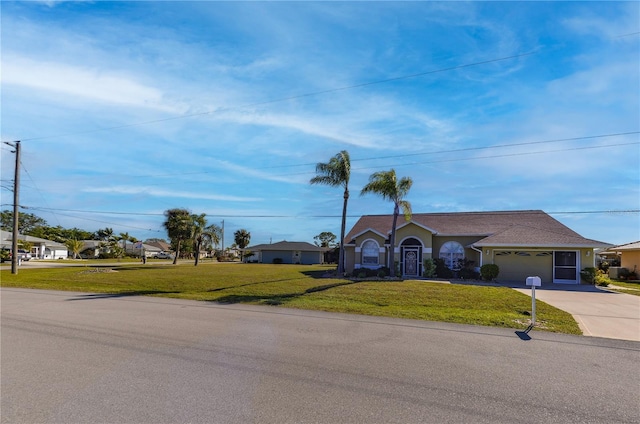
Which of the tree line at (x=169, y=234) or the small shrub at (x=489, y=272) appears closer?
the small shrub at (x=489, y=272)

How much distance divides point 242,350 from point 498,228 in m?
25.7

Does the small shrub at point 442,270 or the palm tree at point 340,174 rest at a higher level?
the palm tree at point 340,174

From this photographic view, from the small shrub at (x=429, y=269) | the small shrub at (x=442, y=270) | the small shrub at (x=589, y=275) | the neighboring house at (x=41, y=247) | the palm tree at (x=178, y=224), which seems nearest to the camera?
the small shrub at (x=589, y=275)

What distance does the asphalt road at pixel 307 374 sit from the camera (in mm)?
4559

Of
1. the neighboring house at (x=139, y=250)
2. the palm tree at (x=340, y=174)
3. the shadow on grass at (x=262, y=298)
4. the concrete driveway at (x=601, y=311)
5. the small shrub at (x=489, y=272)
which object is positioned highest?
the palm tree at (x=340, y=174)

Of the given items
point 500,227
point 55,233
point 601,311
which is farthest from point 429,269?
point 55,233

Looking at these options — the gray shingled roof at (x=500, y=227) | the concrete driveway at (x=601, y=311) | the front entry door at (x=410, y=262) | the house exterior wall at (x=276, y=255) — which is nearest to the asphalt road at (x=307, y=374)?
the concrete driveway at (x=601, y=311)

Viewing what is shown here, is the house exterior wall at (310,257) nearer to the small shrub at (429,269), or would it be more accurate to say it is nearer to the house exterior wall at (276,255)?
the house exterior wall at (276,255)

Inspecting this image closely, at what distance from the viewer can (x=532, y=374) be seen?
19.8 ft

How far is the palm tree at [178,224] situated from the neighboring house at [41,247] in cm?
2567

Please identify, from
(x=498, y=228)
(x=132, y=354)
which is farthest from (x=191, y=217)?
(x=132, y=354)

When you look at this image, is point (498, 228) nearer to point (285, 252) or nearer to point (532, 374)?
point (532, 374)

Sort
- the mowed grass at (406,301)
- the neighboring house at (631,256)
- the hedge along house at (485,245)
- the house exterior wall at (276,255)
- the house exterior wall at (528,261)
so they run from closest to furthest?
the mowed grass at (406,301) < the house exterior wall at (528,261) < the hedge along house at (485,245) < the neighboring house at (631,256) < the house exterior wall at (276,255)

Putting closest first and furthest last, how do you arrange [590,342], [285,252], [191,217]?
[590,342] → [191,217] → [285,252]
